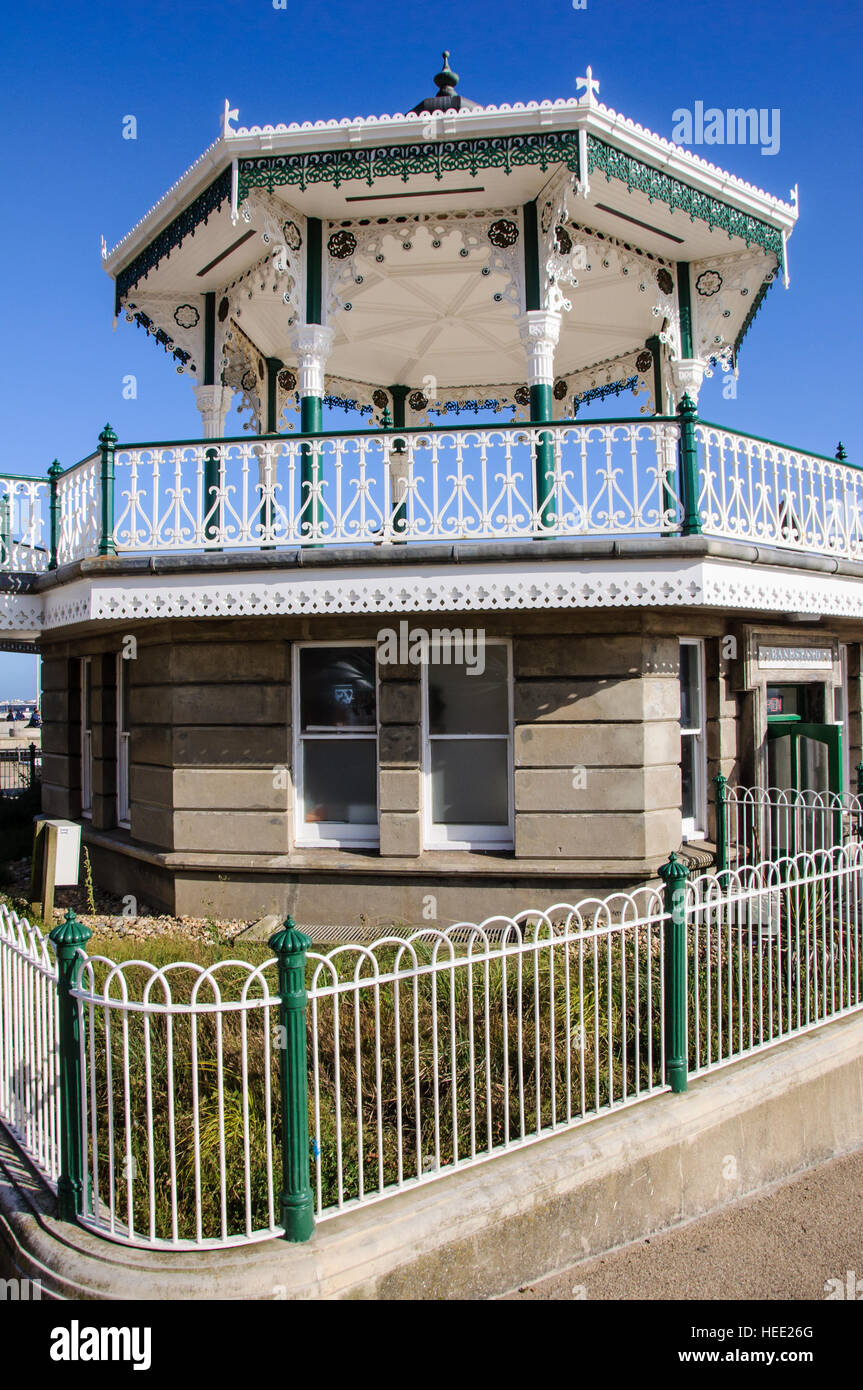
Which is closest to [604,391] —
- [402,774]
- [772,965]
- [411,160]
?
[411,160]

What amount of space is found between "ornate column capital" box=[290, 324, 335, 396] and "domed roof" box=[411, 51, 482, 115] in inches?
107

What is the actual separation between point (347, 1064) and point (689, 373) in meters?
8.64

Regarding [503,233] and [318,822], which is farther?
[318,822]

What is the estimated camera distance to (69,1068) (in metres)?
3.90

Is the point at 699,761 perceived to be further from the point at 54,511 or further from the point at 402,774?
the point at 54,511

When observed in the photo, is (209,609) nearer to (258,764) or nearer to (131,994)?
(258,764)

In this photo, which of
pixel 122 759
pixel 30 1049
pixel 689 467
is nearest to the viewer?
pixel 30 1049

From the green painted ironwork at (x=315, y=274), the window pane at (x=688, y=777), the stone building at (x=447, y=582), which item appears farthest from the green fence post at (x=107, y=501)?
the window pane at (x=688, y=777)

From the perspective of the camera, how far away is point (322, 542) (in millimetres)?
8078

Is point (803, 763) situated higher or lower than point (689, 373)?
lower

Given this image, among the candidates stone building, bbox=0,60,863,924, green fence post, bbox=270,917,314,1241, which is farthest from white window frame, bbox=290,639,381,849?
green fence post, bbox=270,917,314,1241

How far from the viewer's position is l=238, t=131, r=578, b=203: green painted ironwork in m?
7.91
